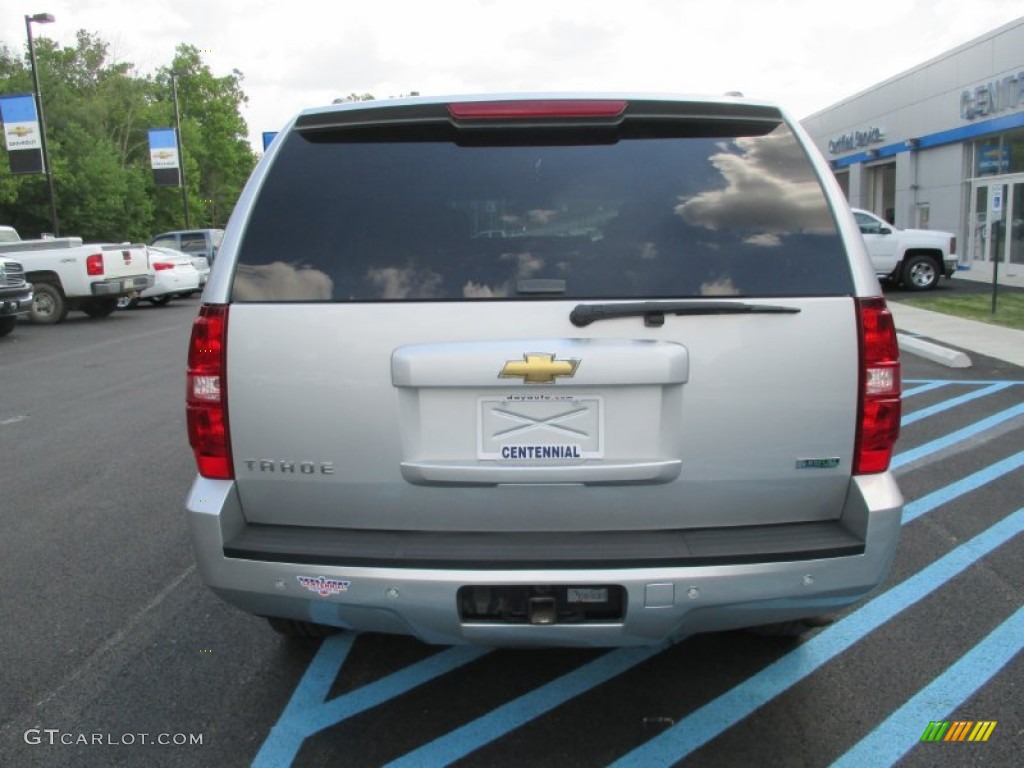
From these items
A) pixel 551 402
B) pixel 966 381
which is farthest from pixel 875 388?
pixel 966 381

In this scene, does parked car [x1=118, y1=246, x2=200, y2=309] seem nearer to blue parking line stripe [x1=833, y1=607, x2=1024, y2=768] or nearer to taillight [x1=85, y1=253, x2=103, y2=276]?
taillight [x1=85, y1=253, x2=103, y2=276]

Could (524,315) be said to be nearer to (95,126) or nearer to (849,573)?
(849,573)

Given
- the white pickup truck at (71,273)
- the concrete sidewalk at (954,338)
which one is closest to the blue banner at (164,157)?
the white pickup truck at (71,273)

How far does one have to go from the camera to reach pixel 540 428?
256cm

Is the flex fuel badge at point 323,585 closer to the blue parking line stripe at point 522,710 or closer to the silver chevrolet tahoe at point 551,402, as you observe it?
the silver chevrolet tahoe at point 551,402

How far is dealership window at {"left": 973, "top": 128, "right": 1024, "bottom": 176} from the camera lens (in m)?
21.1

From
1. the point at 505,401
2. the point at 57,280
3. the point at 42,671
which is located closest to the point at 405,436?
the point at 505,401

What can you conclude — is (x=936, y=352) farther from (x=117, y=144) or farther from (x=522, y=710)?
(x=117, y=144)

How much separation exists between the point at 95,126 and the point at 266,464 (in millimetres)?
48040

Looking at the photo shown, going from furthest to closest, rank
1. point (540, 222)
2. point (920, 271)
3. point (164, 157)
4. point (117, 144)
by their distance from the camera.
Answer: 1. point (117, 144)
2. point (164, 157)
3. point (920, 271)
4. point (540, 222)

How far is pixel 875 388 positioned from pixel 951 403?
6246 mm

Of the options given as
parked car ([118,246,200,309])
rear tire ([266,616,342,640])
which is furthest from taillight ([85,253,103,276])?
rear tire ([266,616,342,640])

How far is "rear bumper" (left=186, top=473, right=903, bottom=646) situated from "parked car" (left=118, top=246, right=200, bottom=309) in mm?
19559

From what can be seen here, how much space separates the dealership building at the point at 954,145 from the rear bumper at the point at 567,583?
1650 centimetres
